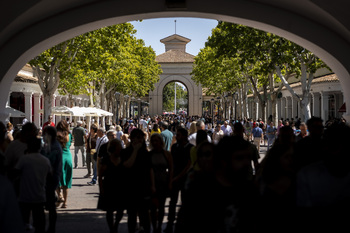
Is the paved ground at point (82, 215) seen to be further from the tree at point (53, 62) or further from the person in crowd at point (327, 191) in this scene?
the tree at point (53, 62)

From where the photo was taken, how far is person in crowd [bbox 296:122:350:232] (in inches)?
145

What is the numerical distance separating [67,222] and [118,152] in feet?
6.51

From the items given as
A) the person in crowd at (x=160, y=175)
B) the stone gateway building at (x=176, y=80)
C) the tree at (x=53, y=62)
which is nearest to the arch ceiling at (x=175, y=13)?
the person in crowd at (x=160, y=175)

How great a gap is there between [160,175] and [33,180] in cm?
185

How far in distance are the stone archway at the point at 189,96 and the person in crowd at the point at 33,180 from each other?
76.8m

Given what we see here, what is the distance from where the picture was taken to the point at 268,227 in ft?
11.9

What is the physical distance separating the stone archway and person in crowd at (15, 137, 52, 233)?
76.8 metres

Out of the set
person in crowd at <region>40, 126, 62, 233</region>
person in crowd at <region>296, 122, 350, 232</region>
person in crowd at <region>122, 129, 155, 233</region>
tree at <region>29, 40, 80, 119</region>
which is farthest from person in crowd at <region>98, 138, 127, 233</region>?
tree at <region>29, 40, 80, 119</region>

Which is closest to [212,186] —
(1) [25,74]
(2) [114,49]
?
(2) [114,49]

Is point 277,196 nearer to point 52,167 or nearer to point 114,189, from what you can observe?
point 114,189

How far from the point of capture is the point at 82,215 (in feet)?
30.0

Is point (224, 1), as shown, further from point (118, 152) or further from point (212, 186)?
point (212, 186)

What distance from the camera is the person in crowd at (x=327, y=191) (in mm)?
3678

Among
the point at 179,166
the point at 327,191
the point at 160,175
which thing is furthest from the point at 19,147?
the point at 327,191
